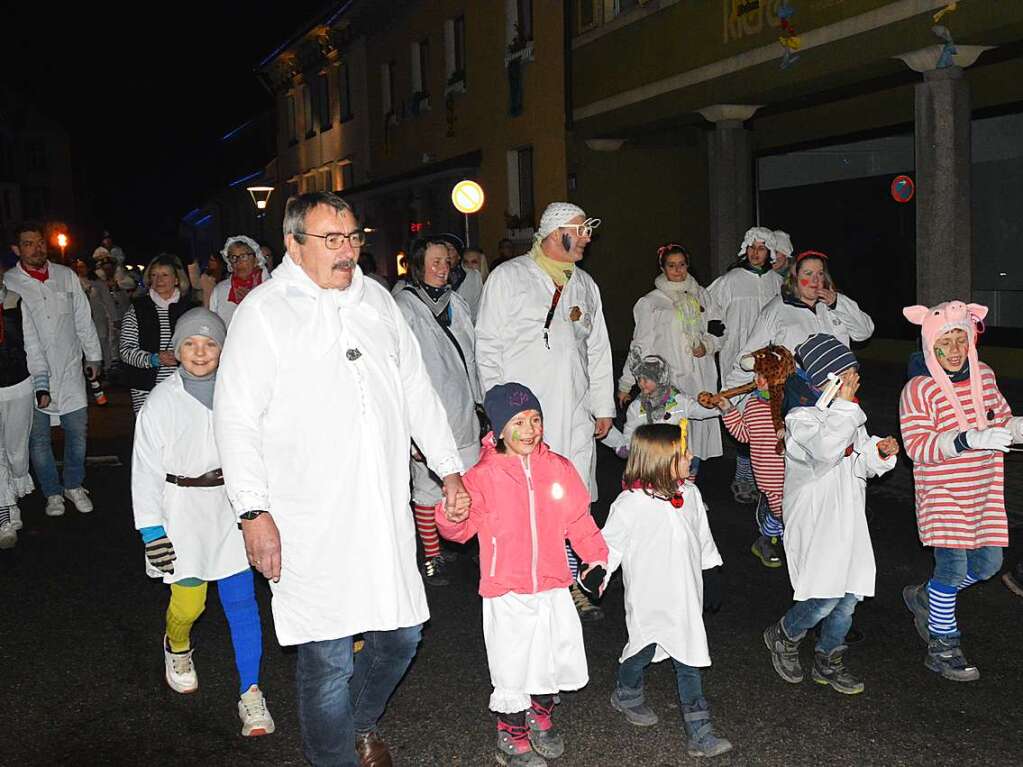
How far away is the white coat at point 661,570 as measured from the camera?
5.10m

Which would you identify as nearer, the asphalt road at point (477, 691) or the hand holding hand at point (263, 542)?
the hand holding hand at point (263, 542)

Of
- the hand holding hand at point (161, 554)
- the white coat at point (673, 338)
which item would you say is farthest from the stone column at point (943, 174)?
the hand holding hand at point (161, 554)

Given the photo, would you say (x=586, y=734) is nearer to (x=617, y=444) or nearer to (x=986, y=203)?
(x=617, y=444)

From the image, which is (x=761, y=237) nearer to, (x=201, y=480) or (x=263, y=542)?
(x=201, y=480)

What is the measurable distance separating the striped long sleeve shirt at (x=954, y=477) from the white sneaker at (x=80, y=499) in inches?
271

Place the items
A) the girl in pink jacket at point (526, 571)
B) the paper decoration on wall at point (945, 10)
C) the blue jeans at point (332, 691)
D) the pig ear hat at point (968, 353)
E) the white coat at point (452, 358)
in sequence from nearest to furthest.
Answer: the blue jeans at point (332, 691)
the girl in pink jacket at point (526, 571)
the pig ear hat at point (968, 353)
the white coat at point (452, 358)
the paper decoration on wall at point (945, 10)

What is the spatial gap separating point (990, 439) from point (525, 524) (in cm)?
208

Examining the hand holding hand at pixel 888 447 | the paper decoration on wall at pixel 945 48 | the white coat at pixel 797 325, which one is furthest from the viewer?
the paper decoration on wall at pixel 945 48

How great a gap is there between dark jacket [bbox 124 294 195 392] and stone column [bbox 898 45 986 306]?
834cm

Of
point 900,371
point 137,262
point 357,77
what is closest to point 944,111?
point 900,371

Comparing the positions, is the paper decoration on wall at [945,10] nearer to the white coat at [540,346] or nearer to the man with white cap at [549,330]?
the man with white cap at [549,330]

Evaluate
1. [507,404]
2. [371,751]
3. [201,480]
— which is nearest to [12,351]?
[201,480]

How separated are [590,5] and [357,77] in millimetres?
15949

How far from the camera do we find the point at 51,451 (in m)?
9.88
